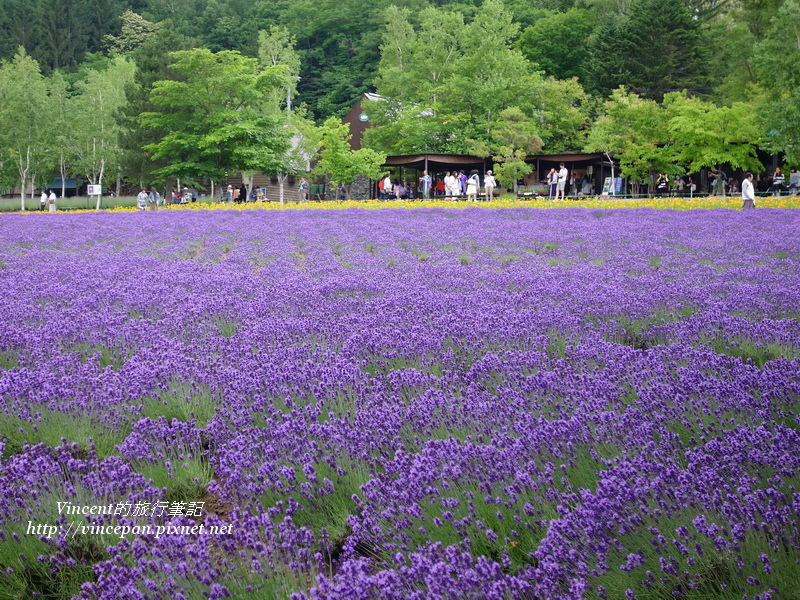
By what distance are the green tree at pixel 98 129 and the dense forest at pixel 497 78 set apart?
285mm

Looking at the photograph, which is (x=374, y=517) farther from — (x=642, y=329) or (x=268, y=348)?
(x=642, y=329)

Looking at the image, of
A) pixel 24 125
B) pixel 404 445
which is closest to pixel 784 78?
pixel 404 445

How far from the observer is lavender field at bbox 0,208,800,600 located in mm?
2221

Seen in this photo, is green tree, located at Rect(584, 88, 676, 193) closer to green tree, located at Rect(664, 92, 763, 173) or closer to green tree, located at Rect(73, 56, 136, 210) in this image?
green tree, located at Rect(664, 92, 763, 173)

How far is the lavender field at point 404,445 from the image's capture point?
2.22m

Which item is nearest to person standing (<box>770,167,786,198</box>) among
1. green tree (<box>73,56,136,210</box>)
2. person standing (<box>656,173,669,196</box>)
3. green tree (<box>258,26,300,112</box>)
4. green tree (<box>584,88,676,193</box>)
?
person standing (<box>656,173,669,196</box>)

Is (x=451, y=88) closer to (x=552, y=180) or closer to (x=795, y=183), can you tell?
(x=552, y=180)

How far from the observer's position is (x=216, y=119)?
116 ft

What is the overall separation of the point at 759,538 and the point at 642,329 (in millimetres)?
3405

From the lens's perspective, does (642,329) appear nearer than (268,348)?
No

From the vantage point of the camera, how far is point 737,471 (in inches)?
98.0

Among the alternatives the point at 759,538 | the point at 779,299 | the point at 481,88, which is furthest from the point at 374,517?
the point at 481,88

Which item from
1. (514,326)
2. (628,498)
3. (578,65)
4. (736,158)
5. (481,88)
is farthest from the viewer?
(578,65)

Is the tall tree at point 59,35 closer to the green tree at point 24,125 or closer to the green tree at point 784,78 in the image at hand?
the green tree at point 24,125
